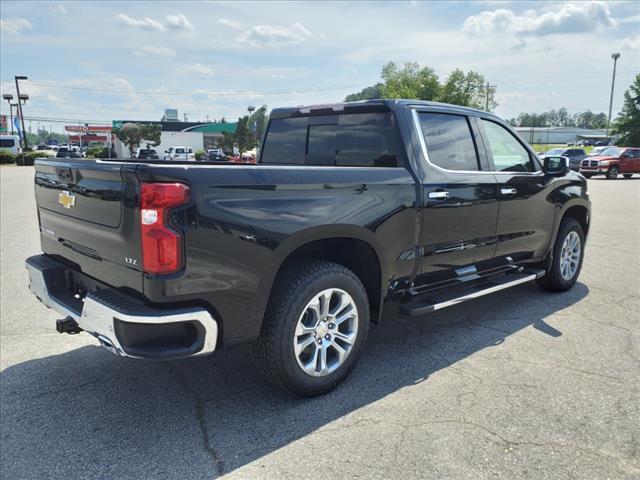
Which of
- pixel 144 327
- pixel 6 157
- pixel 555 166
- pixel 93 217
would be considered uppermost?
pixel 555 166

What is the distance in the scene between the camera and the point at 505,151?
4.82 metres

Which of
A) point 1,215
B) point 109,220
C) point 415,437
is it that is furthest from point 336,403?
point 1,215

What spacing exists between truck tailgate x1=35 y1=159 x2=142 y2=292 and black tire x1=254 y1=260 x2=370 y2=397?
812mm

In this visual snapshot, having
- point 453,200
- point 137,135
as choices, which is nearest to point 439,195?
point 453,200

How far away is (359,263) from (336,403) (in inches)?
38.9

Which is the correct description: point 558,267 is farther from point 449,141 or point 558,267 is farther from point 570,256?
point 449,141

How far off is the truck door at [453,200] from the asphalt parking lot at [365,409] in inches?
27.6

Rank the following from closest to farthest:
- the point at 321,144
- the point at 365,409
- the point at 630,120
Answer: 1. the point at 365,409
2. the point at 321,144
3. the point at 630,120

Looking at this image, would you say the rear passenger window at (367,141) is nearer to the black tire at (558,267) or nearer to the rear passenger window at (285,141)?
the rear passenger window at (285,141)

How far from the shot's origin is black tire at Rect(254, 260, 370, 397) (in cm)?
305

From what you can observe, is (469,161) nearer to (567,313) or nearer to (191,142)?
(567,313)

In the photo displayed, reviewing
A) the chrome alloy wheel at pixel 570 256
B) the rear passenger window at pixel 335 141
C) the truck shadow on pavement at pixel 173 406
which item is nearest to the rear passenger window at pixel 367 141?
the rear passenger window at pixel 335 141

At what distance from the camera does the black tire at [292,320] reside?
305 cm

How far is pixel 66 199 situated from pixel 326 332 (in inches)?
73.6
